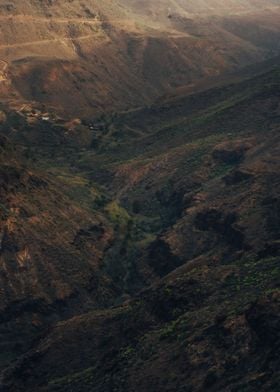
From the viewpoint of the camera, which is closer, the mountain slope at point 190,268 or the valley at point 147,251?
the mountain slope at point 190,268

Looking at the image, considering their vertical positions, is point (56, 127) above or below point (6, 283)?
above

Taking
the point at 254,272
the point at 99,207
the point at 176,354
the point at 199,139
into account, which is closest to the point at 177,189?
the point at 99,207

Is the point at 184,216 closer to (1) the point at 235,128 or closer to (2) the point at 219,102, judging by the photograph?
(1) the point at 235,128

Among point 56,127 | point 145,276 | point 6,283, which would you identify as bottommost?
point 145,276

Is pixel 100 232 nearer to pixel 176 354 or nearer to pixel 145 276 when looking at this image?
pixel 145 276

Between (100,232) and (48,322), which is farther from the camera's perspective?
(100,232)

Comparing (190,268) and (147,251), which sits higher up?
(190,268)

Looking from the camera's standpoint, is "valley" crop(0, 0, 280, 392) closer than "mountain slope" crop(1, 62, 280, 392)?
No

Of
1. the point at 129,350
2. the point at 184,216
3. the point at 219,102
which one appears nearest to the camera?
the point at 129,350

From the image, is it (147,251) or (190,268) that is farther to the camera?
(147,251)

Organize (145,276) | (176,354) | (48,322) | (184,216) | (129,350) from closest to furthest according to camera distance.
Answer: (176,354) < (129,350) < (48,322) < (145,276) < (184,216)
